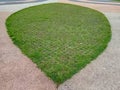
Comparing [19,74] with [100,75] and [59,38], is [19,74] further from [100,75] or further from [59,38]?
[59,38]

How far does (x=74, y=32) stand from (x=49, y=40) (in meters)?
1.17

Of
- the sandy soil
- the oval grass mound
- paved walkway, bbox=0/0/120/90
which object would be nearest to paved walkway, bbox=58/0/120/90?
paved walkway, bbox=0/0/120/90

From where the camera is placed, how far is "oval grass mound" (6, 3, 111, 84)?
188 inches

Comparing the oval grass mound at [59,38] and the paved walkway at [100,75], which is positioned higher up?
the paved walkway at [100,75]

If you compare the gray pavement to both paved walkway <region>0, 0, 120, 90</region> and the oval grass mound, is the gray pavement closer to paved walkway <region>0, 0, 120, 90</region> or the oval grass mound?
paved walkway <region>0, 0, 120, 90</region>

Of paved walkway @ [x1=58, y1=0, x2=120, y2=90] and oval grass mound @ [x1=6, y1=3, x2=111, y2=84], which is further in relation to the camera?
oval grass mound @ [x1=6, y1=3, x2=111, y2=84]

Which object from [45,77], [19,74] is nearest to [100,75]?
[45,77]

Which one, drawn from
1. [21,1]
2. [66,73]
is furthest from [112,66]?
[21,1]

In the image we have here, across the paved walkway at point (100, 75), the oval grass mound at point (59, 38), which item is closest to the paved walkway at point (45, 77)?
the paved walkway at point (100, 75)

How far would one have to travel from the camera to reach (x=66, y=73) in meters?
4.39

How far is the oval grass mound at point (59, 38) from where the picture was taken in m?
4.78

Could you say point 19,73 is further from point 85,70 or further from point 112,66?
point 112,66

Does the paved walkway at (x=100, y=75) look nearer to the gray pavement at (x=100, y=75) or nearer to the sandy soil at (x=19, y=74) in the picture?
the gray pavement at (x=100, y=75)

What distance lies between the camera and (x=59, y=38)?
6562 millimetres
